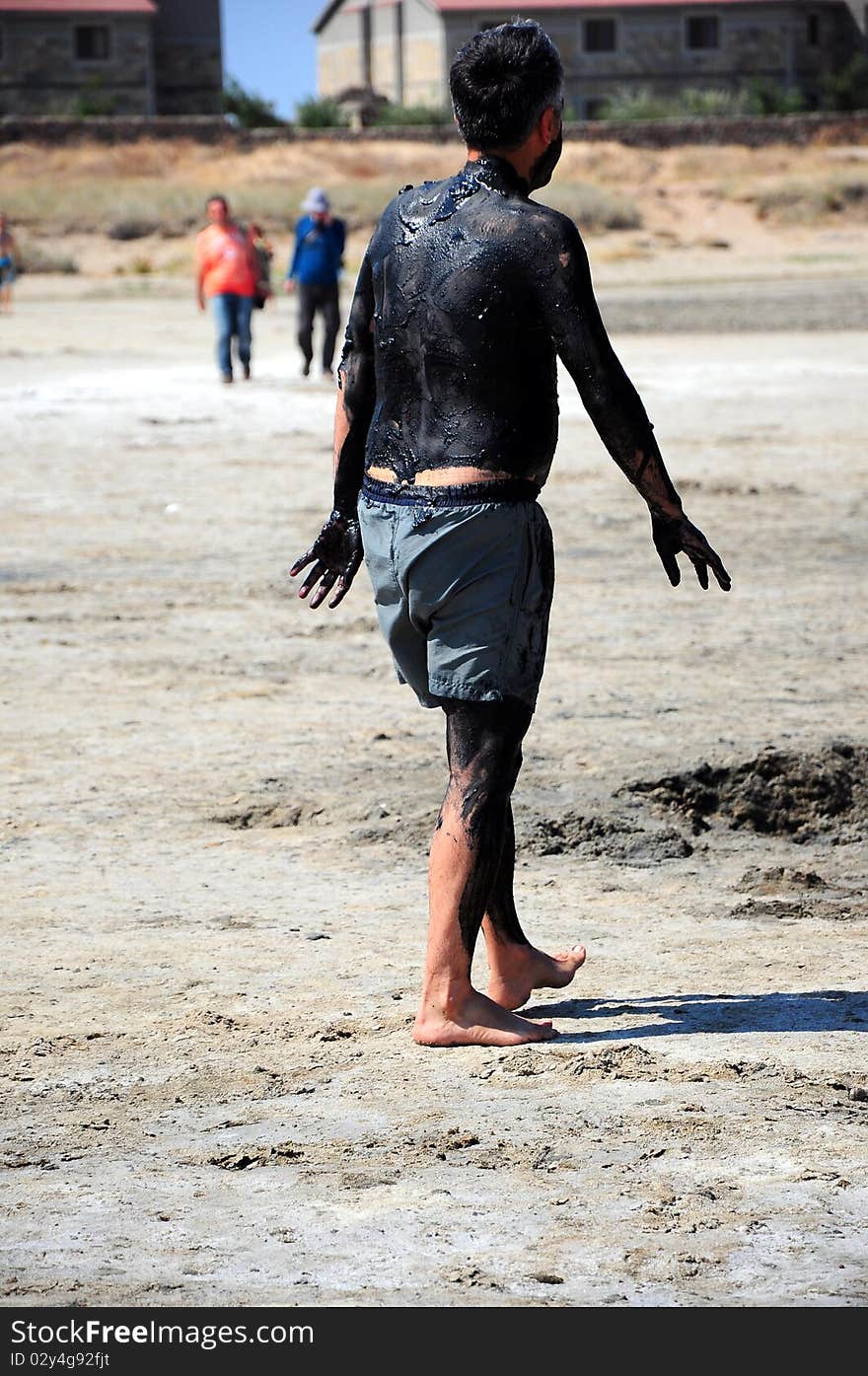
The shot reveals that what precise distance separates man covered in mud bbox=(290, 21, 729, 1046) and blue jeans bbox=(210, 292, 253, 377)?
14681mm

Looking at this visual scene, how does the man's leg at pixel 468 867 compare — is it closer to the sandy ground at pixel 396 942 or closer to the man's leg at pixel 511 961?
the sandy ground at pixel 396 942

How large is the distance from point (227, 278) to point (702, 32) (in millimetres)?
55589

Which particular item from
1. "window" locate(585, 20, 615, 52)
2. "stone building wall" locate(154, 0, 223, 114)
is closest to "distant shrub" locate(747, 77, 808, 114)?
"window" locate(585, 20, 615, 52)

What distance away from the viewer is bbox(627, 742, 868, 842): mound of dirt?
5.93 metres

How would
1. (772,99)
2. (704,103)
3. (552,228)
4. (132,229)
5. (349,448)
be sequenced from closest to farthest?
(552,228) < (349,448) < (132,229) < (704,103) < (772,99)

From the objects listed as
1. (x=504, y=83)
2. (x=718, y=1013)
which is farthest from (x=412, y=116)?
(x=718, y=1013)

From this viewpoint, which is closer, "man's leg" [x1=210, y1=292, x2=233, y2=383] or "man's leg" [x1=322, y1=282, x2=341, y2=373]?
"man's leg" [x1=210, y1=292, x2=233, y2=383]

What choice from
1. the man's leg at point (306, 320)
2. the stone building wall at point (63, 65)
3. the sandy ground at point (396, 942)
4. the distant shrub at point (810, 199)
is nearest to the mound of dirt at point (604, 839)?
the sandy ground at point (396, 942)

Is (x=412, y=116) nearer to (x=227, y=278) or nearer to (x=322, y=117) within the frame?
(x=322, y=117)

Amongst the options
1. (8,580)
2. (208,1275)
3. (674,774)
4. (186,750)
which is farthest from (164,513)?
(208,1275)

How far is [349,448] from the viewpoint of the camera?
4316 millimetres

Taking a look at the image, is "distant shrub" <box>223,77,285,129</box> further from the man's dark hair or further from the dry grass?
the man's dark hair
